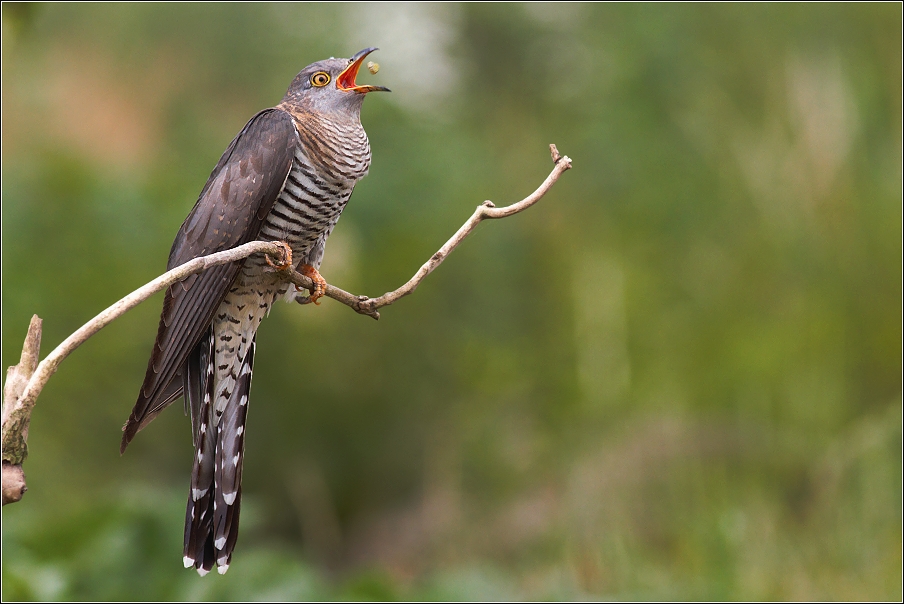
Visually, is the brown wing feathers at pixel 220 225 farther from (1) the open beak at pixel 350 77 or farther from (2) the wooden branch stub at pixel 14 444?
(2) the wooden branch stub at pixel 14 444

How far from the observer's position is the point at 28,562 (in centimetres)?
276

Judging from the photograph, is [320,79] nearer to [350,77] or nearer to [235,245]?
[350,77]

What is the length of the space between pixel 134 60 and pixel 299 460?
273 centimetres

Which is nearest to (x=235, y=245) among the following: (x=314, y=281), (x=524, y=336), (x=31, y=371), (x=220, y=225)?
(x=220, y=225)

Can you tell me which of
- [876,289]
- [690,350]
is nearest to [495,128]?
[690,350]

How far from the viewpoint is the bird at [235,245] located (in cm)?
125

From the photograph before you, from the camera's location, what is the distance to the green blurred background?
122 inches

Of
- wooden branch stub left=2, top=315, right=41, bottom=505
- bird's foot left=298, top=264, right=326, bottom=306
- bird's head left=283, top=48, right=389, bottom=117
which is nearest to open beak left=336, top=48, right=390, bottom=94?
bird's head left=283, top=48, right=389, bottom=117

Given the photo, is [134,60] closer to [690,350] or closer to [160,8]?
[160,8]

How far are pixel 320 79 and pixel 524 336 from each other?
3151mm

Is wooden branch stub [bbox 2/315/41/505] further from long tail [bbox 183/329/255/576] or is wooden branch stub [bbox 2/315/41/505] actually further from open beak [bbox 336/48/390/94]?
open beak [bbox 336/48/390/94]

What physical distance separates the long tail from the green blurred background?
4.62ft

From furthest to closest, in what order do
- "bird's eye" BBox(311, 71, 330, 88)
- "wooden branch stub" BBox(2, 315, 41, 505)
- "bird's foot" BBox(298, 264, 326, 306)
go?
"bird's eye" BBox(311, 71, 330, 88), "bird's foot" BBox(298, 264, 326, 306), "wooden branch stub" BBox(2, 315, 41, 505)

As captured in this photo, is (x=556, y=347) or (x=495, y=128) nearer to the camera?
(x=556, y=347)
